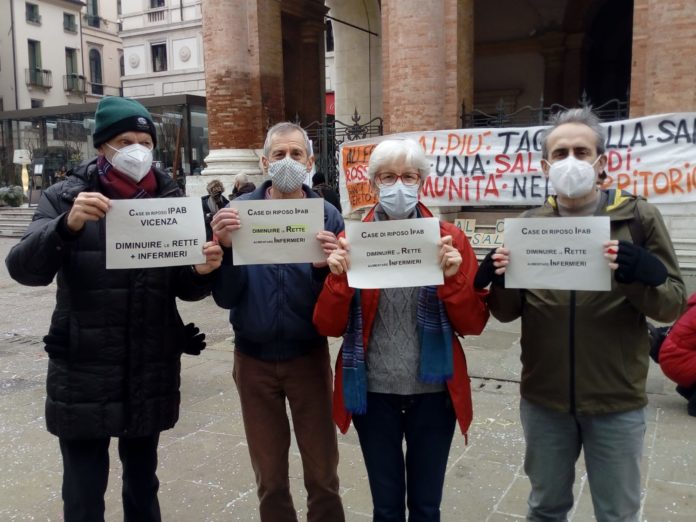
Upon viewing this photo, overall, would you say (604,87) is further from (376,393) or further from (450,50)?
(376,393)

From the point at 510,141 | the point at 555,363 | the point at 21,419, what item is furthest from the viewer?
the point at 510,141

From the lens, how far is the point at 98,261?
9.26 ft

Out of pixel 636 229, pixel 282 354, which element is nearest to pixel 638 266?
pixel 636 229

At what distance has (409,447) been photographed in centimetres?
290

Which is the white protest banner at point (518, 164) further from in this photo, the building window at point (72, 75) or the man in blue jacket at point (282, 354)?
the building window at point (72, 75)

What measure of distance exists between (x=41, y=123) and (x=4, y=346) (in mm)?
23434

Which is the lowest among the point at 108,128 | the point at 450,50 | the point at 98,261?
the point at 98,261

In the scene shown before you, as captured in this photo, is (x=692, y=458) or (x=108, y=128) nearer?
(x=108, y=128)

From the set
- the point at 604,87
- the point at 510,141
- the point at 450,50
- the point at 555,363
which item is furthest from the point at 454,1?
the point at 555,363

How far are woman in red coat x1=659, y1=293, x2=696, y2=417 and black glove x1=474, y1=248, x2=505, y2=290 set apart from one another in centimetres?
325

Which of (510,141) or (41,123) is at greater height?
(41,123)

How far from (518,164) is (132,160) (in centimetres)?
793

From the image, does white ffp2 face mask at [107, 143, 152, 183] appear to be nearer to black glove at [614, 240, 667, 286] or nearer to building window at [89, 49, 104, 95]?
black glove at [614, 240, 667, 286]

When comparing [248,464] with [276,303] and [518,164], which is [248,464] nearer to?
[276,303]
